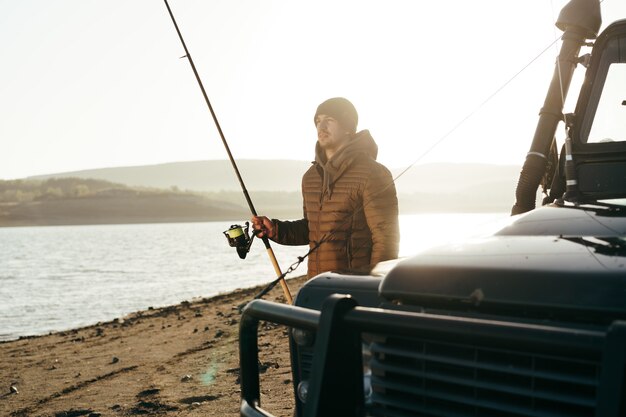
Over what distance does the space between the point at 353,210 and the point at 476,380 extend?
3504 mm

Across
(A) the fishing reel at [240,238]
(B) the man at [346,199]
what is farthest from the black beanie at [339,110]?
(A) the fishing reel at [240,238]

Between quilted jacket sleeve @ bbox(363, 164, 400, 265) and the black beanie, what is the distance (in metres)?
0.47

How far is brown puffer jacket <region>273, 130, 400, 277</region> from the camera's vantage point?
5637mm

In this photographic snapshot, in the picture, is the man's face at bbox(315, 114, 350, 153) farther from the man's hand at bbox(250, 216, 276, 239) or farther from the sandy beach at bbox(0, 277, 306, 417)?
the sandy beach at bbox(0, 277, 306, 417)

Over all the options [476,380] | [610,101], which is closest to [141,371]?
[610,101]

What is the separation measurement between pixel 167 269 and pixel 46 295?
484 inches

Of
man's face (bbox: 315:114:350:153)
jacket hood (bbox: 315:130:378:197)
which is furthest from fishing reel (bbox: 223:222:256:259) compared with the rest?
man's face (bbox: 315:114:350:153)

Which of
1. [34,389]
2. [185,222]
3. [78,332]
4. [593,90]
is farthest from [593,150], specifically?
[185,222]

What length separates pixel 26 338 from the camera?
15172mm

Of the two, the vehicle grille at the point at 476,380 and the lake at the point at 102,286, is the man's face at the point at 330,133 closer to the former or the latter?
the vehicle grille at the point at 476,380

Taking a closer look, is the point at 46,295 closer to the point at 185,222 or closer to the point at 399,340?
the point at 399,340

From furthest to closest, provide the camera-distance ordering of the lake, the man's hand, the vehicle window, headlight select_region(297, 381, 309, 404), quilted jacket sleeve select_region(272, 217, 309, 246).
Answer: the lake, quilted jacket sleeve select_region(272, 217, 309, 246), the man's hand, the vehicle window, headlight select_region(297, 381, 309, 404)

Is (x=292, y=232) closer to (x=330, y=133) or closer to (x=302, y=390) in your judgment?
(x=330, y=133)

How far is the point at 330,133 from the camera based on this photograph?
19.1 feet
